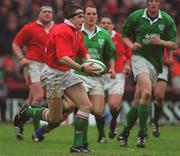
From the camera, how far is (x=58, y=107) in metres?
12.2

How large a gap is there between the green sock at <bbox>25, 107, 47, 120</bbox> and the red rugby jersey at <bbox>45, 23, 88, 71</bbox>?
1251 millimetres

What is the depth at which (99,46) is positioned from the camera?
14641 mm

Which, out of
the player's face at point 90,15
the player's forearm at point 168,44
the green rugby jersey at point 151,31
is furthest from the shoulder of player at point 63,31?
the player's face at point 90,15

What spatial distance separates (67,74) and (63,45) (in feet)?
1.97

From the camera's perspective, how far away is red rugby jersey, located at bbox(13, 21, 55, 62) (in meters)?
16.5

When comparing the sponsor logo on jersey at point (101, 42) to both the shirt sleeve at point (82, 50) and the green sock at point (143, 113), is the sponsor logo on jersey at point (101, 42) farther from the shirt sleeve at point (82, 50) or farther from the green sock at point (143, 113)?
the shirt sleeve at point (82, 50)

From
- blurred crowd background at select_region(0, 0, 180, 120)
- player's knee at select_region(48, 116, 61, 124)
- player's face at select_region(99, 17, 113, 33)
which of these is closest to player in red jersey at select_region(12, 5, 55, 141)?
player's face at select_region(99, 17, 113, 33)

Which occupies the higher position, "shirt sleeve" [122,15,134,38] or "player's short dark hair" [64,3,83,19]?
"player's short dark hair" [64,3,83,19]

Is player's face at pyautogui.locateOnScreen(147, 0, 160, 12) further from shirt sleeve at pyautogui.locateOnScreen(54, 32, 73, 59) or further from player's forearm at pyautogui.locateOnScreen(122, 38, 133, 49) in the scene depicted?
shirt sleeve at pyautogui.locateOnScreen(54, 32, 73, 59)

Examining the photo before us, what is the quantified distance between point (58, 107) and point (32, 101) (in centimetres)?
449

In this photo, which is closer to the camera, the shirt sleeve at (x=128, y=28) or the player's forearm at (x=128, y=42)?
the player's forearm at (x=128, y=42)

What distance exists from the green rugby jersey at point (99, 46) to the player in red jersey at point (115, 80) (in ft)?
5.79

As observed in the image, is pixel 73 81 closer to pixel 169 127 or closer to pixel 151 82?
pixel 151 82

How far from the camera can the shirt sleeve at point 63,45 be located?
11625 mm
